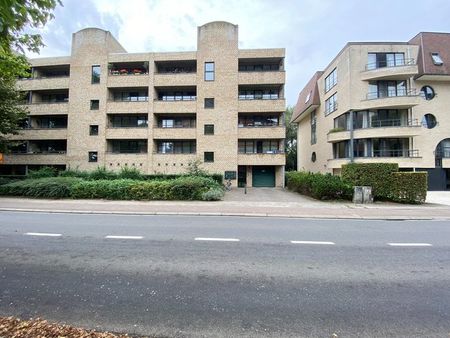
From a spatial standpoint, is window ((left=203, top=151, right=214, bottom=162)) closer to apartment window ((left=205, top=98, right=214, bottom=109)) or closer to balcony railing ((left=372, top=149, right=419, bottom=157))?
apartment window ((left=205, top=98, right=214, bottom=109))

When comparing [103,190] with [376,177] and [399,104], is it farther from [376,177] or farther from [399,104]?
[399,104]

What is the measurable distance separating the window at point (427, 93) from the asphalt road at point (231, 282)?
2569cm

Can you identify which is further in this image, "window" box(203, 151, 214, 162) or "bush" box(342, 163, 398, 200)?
"window" box(203, 151, 214, 162)

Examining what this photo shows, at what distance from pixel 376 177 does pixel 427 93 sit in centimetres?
1889

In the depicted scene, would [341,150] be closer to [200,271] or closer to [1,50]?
[200,271]

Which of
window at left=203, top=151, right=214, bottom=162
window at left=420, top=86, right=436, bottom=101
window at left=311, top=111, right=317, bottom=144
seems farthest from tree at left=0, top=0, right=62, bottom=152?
window at left=311, top=111, right=317, bottom=144

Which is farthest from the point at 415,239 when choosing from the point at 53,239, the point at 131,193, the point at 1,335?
the point at 131,193

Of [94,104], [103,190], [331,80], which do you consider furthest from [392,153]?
[94,104]

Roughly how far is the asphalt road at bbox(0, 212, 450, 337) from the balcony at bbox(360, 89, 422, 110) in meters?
21.4

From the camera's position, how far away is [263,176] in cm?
2917

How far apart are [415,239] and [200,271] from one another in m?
6.44

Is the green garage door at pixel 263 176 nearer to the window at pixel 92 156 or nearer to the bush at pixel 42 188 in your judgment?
the bush at pixel 42 188

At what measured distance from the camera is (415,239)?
7.37m

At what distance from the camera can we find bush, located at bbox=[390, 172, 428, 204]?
49.1ft
